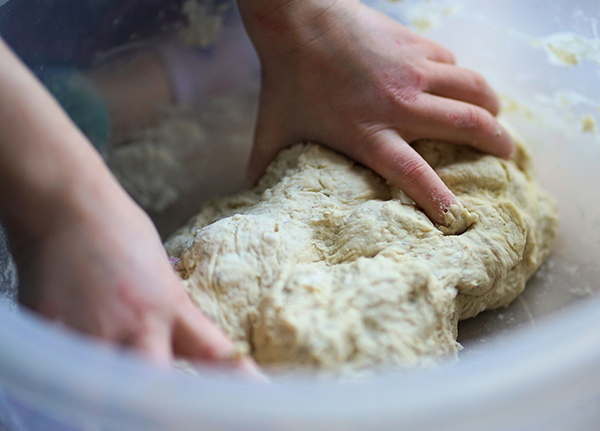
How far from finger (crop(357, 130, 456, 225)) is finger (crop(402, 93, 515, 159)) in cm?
6

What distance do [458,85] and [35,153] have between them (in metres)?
0.83

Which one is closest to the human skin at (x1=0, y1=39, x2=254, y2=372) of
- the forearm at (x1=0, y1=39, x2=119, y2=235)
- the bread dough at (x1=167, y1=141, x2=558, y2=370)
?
the forearm at (x1=0, y1=39, x2=119, y2=235)

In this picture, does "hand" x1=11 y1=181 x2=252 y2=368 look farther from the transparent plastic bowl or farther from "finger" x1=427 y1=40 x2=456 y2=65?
"finger" x1=427 y1=40 x2=456 y2=65

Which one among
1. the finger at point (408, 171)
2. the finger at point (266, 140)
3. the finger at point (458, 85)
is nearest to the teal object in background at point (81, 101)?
the finger at point (266, 140)

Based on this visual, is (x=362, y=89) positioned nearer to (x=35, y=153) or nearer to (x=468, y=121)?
(x=468, y=121)

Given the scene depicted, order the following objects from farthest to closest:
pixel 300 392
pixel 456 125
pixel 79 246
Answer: pixel 456 125 < pixel 79 246 < pixel 300 392

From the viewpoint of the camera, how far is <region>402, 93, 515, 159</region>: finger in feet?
3.29

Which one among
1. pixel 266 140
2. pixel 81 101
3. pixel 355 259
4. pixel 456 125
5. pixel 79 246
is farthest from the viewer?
pixel 81 101

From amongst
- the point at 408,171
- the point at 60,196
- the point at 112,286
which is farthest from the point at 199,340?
the point at 408,171

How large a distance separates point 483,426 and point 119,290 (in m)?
0.44

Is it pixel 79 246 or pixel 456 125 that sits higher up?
pixel 79 246

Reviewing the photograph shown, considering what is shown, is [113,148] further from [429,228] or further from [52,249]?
→ [429,228]

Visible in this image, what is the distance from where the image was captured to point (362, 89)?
1.02 meters

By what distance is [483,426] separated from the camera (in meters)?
0.54
